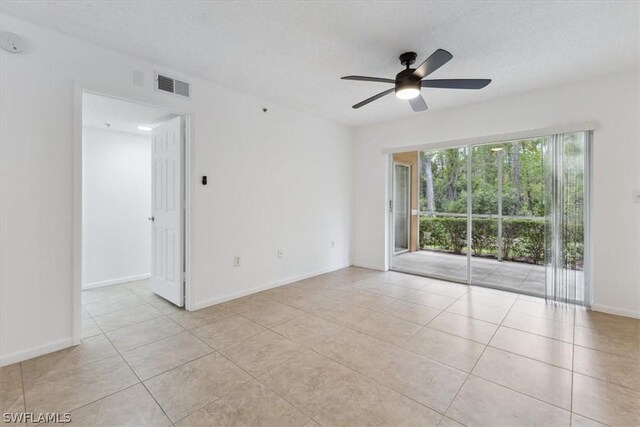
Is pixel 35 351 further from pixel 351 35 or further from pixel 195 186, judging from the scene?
pixel 351 35

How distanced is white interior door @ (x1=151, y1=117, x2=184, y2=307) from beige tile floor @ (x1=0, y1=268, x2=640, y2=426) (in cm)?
37

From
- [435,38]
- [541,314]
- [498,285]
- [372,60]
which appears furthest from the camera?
[498,285]

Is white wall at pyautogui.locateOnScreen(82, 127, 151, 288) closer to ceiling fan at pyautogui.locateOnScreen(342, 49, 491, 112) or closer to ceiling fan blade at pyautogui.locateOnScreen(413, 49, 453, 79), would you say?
ceiling fan at pyautogui.locateOnScreen(342, 49, 491, 112)

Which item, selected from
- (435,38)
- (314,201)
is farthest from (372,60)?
(314,201)

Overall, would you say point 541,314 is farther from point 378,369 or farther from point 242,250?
point 242,250

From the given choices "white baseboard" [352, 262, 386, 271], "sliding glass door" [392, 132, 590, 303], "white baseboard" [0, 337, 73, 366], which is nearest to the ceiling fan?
"sliding glass door" [392, 132, 590, 303]

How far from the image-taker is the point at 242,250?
374 centimetres

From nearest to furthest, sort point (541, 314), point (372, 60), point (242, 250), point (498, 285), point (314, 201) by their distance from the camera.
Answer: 1. point (372, 60)
2. point (541, 314)
3. point (242, 250)
4. point (498, 285)
5. point (314, 201)

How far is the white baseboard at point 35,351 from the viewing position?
Result: 215cm

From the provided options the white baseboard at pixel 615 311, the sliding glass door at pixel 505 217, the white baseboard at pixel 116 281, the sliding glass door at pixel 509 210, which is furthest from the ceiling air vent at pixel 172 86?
the white baseboard at pixel 615 311

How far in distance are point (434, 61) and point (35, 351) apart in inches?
152

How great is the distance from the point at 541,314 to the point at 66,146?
4.95m

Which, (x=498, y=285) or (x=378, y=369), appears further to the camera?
(x=498, y=285)

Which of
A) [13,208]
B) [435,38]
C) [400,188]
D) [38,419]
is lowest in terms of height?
[38,419]
